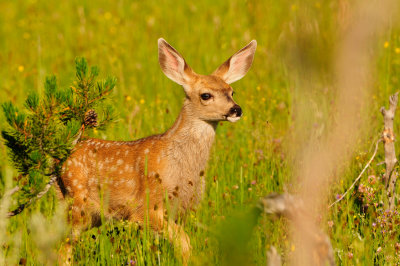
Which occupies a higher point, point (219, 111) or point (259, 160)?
point (219, 111)

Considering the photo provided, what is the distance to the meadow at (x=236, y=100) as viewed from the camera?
1.51 meters

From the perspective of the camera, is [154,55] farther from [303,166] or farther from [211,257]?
[303,166]

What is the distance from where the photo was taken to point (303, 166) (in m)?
1.45

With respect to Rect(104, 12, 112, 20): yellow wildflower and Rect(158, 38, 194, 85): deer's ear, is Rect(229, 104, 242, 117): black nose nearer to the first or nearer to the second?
Rect(158, 38, 194, 85): deer's ear

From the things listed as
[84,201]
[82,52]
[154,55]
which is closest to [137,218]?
[84,201]

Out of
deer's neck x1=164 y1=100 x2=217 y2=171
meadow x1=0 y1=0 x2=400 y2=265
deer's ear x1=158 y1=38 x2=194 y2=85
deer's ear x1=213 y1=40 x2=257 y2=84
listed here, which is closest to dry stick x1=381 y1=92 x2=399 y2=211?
meadow x1=0 y1=0 x2=400 y2=265

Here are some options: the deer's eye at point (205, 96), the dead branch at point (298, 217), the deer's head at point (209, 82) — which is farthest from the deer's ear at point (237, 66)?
the dead branch at point (298, 217)

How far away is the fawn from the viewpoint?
167 inches

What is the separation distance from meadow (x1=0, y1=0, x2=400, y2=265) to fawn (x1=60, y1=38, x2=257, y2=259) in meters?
0.15

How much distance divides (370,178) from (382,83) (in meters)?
2.01

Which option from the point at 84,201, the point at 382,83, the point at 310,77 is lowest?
the point at 84,201

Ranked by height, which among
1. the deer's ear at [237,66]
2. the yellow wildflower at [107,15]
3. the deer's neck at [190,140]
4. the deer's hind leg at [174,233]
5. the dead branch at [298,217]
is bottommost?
the deer's hind leg at [174,233]

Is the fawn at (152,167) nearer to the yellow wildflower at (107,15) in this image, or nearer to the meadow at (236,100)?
the meadow at (236,100)

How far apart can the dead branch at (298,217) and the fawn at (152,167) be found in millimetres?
1725
